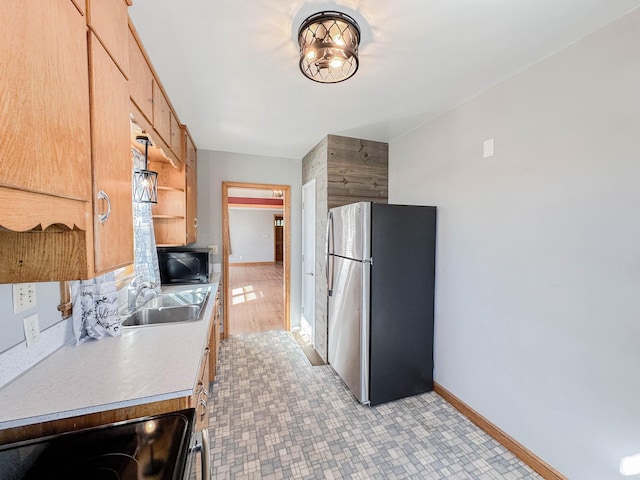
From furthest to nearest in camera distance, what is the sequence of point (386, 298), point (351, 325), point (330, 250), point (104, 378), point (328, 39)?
point (330, 250) < point (351, 325) < point (386, 298) < point (328, 39) < point (104, 378)

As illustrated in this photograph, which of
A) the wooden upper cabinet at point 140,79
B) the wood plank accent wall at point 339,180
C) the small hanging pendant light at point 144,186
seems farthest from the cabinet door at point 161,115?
the wood plank accent wall at point 339,180

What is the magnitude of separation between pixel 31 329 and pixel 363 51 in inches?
82.3

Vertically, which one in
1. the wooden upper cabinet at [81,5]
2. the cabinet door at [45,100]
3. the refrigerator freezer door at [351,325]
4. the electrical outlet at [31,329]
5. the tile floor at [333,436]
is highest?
the wooden upper cabinet at [81,5]

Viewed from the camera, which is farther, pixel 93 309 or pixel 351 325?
pixel 351 325

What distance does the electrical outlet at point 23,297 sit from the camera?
3.41ft

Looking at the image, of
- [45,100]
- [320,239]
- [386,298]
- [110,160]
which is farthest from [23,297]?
[320,239]

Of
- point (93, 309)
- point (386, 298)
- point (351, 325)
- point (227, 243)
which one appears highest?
point (227, 243)

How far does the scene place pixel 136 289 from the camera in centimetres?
208

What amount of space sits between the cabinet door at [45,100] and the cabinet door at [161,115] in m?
0.99

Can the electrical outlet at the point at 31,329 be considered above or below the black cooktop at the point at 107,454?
above

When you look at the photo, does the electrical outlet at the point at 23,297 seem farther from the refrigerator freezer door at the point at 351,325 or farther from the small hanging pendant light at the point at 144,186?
the refrigerator freezer door at the point at 351,325

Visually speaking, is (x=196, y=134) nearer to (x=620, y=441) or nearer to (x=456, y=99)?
(x=456, y=99)

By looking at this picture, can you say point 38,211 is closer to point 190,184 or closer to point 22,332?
point 22,332

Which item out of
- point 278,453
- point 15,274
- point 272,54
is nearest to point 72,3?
point 15,274
